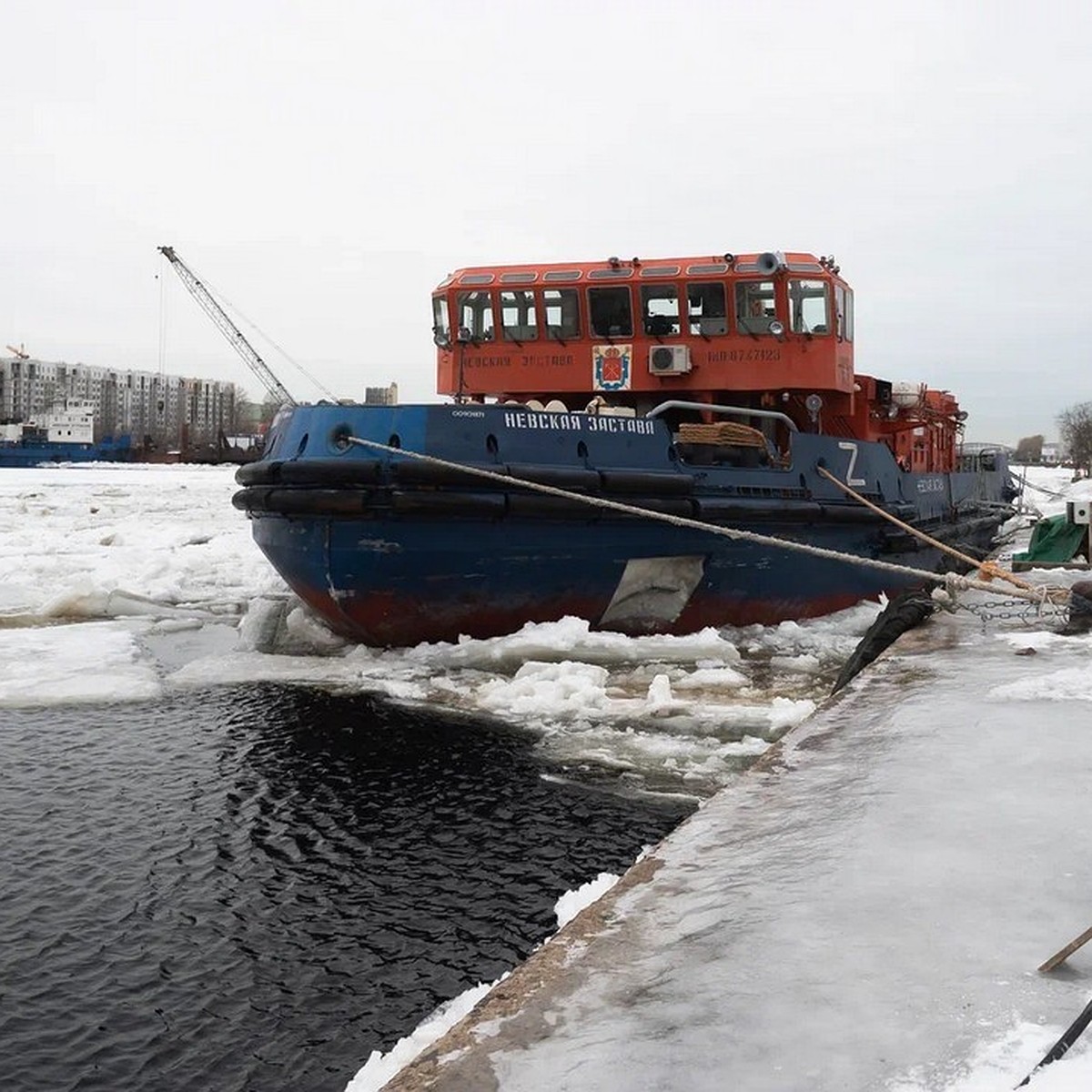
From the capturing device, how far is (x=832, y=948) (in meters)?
2.16

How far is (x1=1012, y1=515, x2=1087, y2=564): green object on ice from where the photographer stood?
1218 cm

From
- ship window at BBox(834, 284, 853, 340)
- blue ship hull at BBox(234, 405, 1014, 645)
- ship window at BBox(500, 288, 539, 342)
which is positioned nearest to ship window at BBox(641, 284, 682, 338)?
ship window at BBox(500, 288, 539, 342)

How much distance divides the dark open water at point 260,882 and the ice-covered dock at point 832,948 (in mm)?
1169

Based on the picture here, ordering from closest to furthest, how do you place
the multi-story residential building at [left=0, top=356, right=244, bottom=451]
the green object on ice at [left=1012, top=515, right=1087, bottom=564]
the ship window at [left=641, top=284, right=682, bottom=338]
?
the ship window at [left=641, top=284, right=682, bottom=338] < the green object on ice at [left=1012, top=515, right=1087, bottom=564] < the multi-story residential building at [left=0, top=356, right=244, bottom=451]

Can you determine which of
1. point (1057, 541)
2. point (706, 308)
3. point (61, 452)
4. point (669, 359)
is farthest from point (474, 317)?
point (61, 452)

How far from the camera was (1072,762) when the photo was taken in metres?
3.36

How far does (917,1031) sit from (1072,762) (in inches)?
72.3

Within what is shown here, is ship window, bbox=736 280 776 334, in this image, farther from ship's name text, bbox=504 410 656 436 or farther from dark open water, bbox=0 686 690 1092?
dark open water, bbox=0 686 690 1092

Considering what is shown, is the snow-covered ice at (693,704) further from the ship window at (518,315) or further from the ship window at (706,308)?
the ship window at (518,315)

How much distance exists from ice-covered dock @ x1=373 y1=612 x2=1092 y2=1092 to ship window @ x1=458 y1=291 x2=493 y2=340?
8430mm

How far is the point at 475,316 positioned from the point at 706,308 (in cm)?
237

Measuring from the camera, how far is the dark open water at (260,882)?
10.5ft

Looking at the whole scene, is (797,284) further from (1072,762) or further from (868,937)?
(868,937)

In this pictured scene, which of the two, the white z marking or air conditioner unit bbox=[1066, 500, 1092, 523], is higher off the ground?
the white z marking
